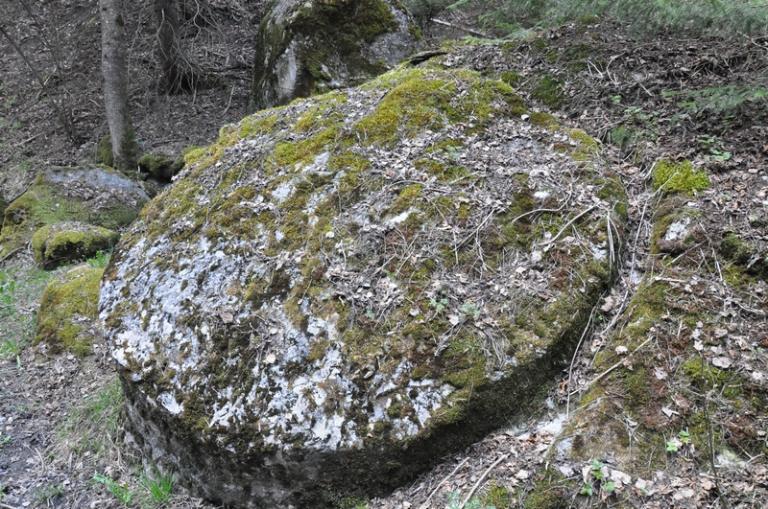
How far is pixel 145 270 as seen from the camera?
4.61 metres

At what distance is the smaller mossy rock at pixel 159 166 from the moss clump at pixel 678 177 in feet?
27.0

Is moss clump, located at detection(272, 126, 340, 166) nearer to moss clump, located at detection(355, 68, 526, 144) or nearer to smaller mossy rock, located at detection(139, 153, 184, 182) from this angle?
moss clump, located at detection(355, 68, 526, 144)

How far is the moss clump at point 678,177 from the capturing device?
414 centimetres

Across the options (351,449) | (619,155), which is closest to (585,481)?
(351,449)

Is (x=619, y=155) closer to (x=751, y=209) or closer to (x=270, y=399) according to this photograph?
(x=751, y=209)

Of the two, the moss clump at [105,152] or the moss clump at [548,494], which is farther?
the moss clump at [105,152]

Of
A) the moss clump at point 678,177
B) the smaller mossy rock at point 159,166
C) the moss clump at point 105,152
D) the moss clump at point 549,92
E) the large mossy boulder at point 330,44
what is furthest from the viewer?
the moss clump at point 105,152

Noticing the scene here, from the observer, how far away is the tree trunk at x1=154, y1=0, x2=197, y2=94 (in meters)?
11.3

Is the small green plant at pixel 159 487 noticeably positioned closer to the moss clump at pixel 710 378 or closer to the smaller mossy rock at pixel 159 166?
the moss clump at pixel 710 378

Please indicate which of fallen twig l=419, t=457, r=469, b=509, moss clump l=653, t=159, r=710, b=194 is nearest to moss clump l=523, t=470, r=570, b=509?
fallen twig l=419, t=457, r=469, b=509

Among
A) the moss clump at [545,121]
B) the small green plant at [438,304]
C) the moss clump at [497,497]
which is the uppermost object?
the moss clump at [545,121]

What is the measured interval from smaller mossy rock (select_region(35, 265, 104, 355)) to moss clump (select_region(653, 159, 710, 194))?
5.52m

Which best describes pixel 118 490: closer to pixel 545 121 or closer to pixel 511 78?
pixel 545 121

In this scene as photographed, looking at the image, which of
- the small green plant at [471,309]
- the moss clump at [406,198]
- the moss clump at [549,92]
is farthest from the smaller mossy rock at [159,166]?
the small green plant at [471,309]
